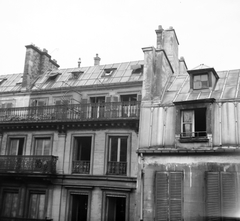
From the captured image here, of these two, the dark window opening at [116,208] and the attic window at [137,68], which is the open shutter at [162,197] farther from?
the attic window at [137,68]

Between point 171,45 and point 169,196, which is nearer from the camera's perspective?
point 169,196

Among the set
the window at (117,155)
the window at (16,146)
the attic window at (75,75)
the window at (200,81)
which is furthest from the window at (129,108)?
the window at (16,146)

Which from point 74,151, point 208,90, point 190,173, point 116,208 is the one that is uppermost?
point 208,90

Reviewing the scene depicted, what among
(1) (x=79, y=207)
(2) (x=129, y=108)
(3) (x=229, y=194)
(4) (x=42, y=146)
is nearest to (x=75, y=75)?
(4) (x=42, y=146)

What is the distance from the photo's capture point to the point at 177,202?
48.0 ft

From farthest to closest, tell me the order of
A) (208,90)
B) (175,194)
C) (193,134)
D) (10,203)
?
(10,203) < (208,90) < (193,134) < (175,194)

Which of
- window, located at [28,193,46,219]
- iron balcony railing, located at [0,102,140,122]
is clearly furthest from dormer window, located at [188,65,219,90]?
window, located at [28,193,46,219]

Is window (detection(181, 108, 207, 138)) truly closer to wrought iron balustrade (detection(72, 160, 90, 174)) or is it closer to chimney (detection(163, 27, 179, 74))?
chimney (detection(163, 27, 179, 74))

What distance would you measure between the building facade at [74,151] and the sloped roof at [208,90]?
2357 millimetres

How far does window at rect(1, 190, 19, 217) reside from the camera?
2014cm

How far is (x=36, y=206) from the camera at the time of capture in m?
19.7

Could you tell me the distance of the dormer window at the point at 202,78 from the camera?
55.8ft

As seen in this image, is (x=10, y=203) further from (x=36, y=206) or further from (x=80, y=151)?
(x=80, y=151)

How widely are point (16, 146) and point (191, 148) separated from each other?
39.9 feet
